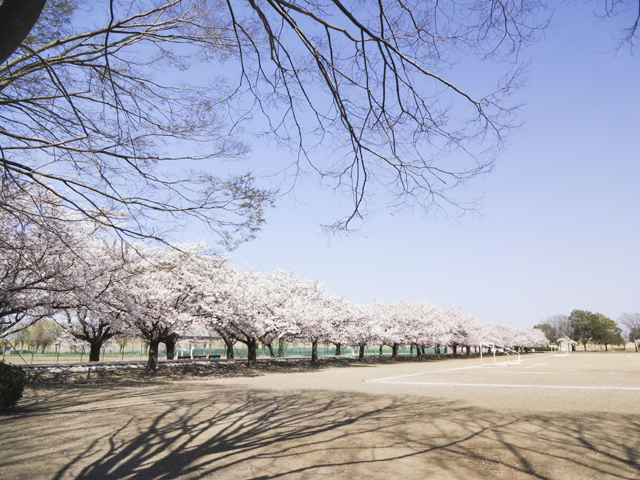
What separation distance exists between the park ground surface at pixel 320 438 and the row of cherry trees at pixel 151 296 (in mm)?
2949

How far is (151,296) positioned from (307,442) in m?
16.3

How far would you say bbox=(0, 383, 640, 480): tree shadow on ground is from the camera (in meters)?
5.16

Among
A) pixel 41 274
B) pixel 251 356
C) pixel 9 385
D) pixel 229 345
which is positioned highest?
pixel 41 274

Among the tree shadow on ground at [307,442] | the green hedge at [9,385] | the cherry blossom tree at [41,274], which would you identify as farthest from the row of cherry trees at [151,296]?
the tree shadow on ground at [307,442]

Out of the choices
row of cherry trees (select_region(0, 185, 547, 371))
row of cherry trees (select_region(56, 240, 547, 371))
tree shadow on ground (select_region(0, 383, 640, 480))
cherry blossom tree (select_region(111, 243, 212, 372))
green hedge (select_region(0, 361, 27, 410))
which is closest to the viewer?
tree shadow on ground (select_region(0, 383, 640, 480))

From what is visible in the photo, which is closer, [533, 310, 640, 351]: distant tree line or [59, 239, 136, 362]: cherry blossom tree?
[59, 239, 136, 362]: cherry blossom tree

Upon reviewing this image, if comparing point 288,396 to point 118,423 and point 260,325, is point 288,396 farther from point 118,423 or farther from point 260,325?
point 260,325

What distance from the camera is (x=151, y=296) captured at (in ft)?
67.2

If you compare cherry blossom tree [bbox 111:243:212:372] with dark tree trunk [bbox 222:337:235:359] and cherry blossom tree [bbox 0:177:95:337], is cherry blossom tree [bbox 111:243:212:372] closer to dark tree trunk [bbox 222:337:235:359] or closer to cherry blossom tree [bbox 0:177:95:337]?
cherry blossom tree [bbox 0:177:95:337]

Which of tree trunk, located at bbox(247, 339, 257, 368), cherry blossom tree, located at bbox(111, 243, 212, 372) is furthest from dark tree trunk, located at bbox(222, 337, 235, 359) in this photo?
cherry blossom tree, located at bbox(111, 243, 212, 372)

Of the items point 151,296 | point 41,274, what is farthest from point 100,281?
point 151,296

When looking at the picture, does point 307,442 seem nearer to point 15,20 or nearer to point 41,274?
point 15,20

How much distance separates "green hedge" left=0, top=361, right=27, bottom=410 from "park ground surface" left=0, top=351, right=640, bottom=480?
1.40 ft

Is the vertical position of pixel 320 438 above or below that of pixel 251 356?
above
